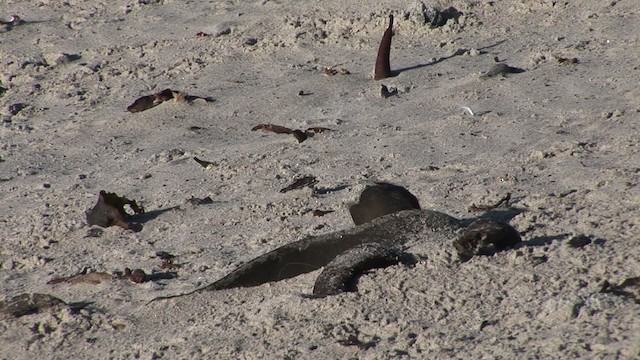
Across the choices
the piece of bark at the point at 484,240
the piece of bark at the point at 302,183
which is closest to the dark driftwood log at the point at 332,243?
the piece of bark at the point at 484,240

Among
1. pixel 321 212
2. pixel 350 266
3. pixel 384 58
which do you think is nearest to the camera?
pixel 350 266

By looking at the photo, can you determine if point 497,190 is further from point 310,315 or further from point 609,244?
point 310,315

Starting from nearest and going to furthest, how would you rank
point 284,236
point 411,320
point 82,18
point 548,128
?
point 411,320, point 284,236, point 548,128, point 82,18

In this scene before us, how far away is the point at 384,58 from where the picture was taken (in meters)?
5.14

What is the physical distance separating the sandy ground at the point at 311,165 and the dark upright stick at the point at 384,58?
0.09m

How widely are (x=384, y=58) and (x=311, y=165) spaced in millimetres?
1022

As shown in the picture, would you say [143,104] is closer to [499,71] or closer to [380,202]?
[499,71]

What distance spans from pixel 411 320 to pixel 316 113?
2.30 meters

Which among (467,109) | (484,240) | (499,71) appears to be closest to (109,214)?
(484,240)

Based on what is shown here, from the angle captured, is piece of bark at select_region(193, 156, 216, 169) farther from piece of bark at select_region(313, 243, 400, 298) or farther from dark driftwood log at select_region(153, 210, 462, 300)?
piece of bark at select_region(313, 243, 400, 298)

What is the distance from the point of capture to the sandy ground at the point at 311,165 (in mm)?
2824

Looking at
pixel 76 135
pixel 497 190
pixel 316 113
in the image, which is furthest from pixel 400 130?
pixel 76 135

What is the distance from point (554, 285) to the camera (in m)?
2.83

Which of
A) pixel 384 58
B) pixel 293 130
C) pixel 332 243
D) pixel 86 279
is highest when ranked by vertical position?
pixel 384 58
